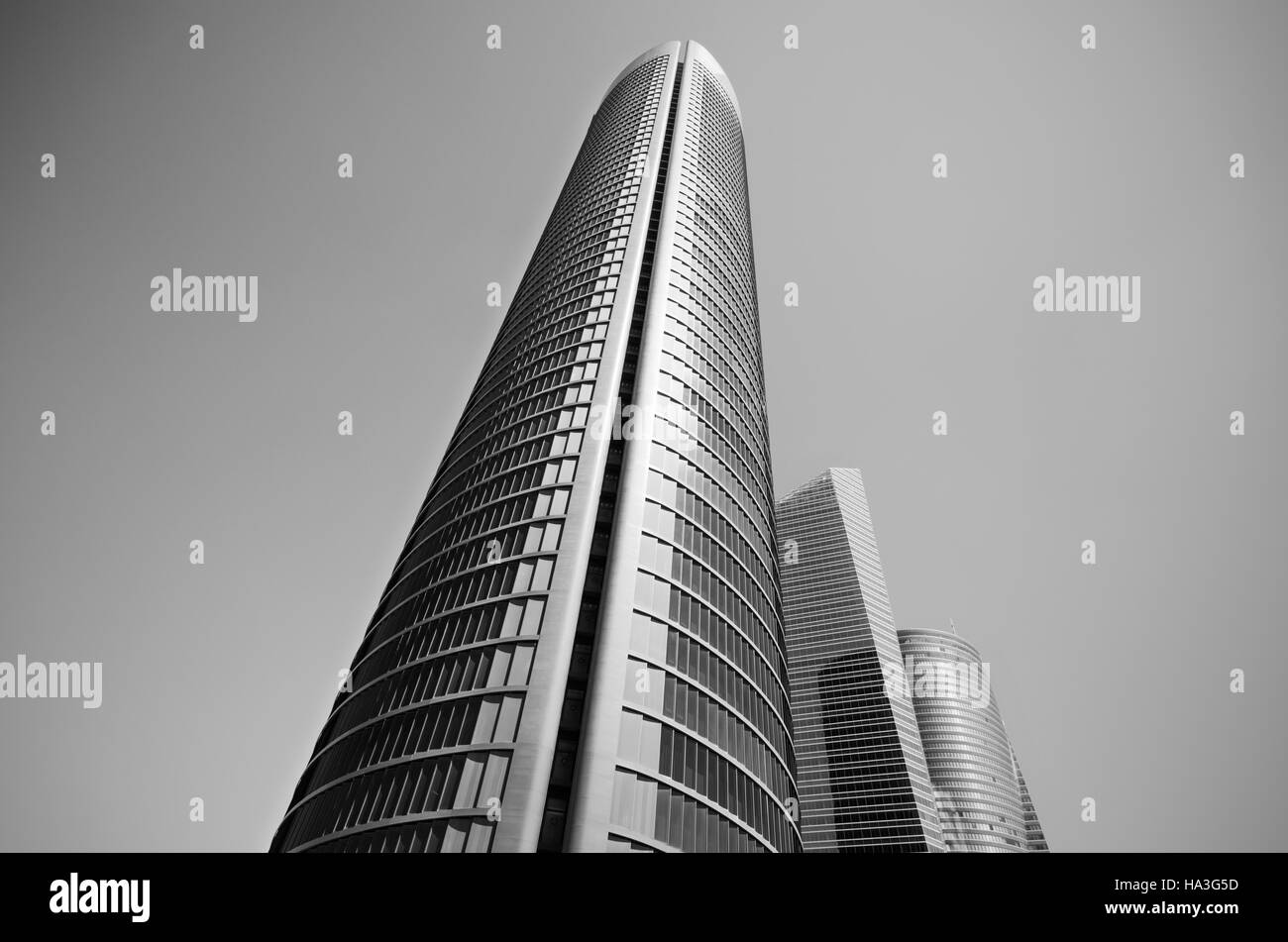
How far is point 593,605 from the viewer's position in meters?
50.5

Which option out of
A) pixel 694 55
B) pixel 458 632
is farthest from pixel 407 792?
pixel 694 55

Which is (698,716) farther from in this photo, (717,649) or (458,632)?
(458,632)

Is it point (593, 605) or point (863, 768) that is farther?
point (863, 768)

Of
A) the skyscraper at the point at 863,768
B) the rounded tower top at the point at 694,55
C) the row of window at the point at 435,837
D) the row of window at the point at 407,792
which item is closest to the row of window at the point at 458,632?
the row of window at the point at 407,792

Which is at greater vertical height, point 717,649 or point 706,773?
point 717,649

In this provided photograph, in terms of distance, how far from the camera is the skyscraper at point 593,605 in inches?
1578

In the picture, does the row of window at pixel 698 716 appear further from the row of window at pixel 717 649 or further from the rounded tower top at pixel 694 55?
the rounded tower top at pixel 694 55

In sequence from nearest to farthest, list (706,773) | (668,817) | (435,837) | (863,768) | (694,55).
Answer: (435,837), (668,817), (706,773), (694,55), (863,768)

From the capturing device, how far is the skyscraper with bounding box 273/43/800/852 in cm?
4009

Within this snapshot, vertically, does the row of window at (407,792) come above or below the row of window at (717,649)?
below
